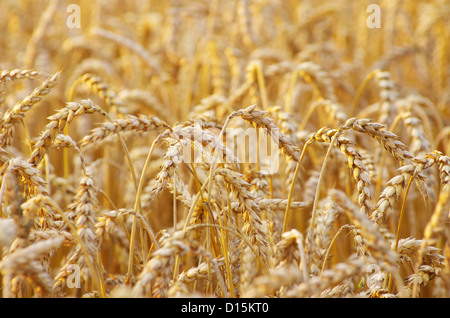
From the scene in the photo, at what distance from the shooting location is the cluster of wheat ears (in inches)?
46.1

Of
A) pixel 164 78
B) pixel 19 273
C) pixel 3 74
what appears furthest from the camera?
pixel 164 78

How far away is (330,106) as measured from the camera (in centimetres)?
226

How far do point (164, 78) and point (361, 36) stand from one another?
2273mm

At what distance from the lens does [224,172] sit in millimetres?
1334

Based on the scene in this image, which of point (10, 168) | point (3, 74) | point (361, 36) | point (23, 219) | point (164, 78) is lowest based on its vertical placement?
point (23, 219)

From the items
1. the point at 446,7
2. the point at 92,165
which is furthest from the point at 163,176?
the point at 446,7

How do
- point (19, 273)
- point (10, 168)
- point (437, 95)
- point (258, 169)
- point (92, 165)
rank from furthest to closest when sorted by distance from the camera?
point (437, 95), point (92, 165), point (258, 169), point (10, 168), point (19, 273)

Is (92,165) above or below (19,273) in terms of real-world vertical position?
above

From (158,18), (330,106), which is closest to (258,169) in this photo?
(330,106)

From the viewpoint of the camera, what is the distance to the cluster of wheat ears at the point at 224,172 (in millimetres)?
1170

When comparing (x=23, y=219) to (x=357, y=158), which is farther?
(x=357, y=158)

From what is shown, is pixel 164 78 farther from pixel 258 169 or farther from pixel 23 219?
pixel 23 219

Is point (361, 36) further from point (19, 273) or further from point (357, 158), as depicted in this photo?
point (19, 273)

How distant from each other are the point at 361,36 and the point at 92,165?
353cm
